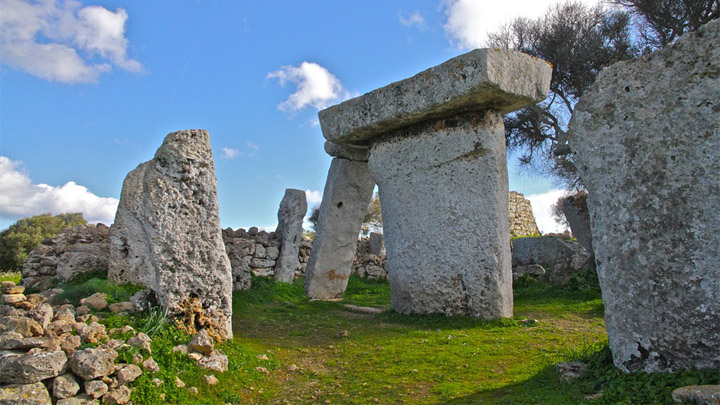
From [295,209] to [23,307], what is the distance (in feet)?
20.9

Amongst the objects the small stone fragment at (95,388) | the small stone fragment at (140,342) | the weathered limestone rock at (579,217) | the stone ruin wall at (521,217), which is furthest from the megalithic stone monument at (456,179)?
the stone ruin wall at (521,217)

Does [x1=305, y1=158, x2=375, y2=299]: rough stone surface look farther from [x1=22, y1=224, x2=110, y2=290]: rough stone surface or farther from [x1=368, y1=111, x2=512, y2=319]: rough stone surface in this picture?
[x1=22, y1=224, x2=110, y2=290]: rough stone surface

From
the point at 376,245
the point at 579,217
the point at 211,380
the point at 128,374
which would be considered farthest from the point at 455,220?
the point at 579,217

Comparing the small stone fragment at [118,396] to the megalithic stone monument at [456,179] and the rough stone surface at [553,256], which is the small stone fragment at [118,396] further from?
the rough stone surface at [553,256]

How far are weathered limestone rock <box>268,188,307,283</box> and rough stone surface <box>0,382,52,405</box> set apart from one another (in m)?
7.24

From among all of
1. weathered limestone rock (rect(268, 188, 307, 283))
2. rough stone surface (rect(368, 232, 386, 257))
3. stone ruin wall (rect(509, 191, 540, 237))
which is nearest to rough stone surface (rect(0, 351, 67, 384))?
weathered limestone rock (rect(268, 188, 307, 283))

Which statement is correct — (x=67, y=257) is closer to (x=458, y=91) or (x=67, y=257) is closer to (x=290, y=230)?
(x=290, y=230)

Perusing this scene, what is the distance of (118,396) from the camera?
11.9ft

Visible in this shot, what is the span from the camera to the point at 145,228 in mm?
4930

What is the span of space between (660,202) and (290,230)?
8.09 metres

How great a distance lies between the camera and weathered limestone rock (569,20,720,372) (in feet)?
11.1

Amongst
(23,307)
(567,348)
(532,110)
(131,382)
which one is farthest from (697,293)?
(532,110)

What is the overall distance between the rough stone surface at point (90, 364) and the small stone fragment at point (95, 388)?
0.14 ft

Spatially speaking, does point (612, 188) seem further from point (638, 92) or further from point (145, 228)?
point (145, 228)
